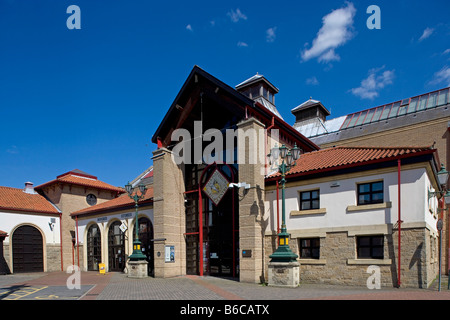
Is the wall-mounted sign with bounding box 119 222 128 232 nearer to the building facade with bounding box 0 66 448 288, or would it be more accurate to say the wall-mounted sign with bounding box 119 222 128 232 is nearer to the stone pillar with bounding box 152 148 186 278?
the building facade with bounding box 0 66 448 288

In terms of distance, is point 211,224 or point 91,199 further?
point 91,199

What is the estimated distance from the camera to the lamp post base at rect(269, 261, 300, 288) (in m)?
12.1

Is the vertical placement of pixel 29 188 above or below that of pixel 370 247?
above

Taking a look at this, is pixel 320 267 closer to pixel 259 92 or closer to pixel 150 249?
pixel 150 249

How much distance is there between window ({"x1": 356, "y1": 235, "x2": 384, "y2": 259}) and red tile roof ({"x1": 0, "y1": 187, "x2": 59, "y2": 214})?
78.5 ft

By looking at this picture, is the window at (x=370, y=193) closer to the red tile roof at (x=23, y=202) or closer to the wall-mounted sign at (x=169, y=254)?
the wall-mounted sign at (x=169, y=254)

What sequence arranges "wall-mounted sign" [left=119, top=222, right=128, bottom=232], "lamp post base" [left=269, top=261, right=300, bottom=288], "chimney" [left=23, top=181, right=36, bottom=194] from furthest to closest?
"chimney" [left=23, top=181, right=36, bottom=194]
"wall-mounted sign" [left=119, top=222, right=128, bottom=232]
"lamp post base" [left=269, top=261, right=300, bottom=288]

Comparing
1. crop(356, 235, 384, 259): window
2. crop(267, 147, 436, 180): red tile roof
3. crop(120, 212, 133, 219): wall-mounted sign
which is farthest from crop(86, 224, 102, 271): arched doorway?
crop(356, 235, 384, 259): window

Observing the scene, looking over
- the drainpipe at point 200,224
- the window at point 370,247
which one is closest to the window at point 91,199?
the drainpipe at point 200,224

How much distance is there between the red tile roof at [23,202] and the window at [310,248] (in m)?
21.4

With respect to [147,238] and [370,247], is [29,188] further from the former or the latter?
[370,247]

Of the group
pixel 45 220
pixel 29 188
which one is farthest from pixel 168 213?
pixel 29 188

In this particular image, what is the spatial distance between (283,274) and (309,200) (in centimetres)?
363

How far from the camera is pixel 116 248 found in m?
23.0
